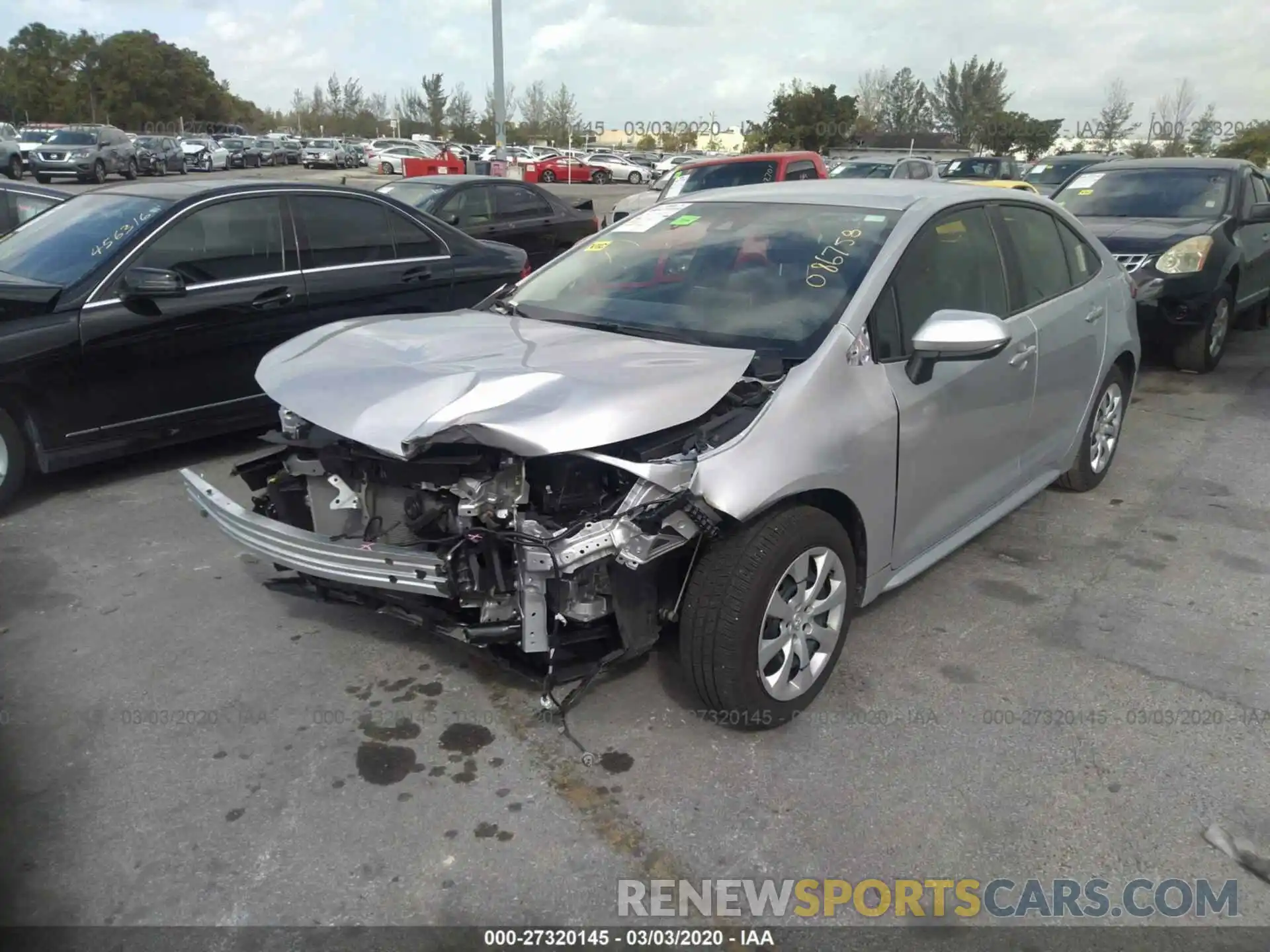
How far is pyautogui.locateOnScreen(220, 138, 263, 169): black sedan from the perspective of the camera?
43.2 m

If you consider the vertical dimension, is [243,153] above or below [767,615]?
above

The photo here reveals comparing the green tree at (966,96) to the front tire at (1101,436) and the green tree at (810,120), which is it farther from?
the front tire at (1101,436)

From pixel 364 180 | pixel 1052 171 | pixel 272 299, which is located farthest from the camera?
pixel 364 180

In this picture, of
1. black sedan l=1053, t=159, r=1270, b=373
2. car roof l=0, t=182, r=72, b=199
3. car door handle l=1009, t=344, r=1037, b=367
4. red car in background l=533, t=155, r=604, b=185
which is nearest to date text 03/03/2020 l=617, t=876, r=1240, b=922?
car door handle l=1009, t=344, r=1037, b=367

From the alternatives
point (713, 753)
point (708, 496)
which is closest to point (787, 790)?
point (713, 753)

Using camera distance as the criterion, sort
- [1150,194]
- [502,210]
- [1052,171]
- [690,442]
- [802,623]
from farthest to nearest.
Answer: [1052,171] → [502,210] → [1150,194] → [802,623] → [690,442]

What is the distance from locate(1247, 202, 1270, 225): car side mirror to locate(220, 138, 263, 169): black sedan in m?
42.5

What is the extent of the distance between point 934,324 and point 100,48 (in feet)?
254

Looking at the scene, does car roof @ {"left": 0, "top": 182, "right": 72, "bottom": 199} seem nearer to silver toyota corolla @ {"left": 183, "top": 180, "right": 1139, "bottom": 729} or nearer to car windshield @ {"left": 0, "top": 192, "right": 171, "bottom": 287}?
car windshield @ {"left": 0, "top": 192, "right": 171, "bottom": 287}

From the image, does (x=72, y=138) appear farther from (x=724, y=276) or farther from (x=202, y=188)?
(x=724, y=276)

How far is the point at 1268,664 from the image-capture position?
3689 millimetres

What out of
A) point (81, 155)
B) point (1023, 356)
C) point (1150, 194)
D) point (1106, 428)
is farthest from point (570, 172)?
point (1023, 356)

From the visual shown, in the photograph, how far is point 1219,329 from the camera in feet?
27.5

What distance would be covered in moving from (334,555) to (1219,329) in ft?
26.6
